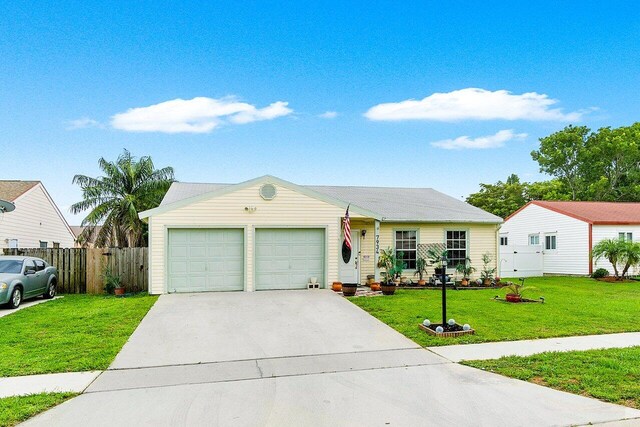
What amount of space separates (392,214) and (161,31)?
10.9 metres

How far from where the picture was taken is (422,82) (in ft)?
59.0

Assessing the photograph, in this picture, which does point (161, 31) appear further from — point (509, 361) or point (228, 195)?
point (509, 361)

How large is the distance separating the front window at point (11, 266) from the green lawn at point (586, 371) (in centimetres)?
1224

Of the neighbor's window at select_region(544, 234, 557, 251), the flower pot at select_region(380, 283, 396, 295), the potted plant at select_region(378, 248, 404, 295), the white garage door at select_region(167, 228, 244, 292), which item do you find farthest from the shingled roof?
the white garage door at select_region(167, 228, 244, 292)

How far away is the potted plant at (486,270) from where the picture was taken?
53.7ft

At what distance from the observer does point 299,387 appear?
5328 millimetres

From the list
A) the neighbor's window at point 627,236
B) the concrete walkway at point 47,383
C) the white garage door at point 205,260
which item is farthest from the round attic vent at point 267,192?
the neighbor's window at point 627,236

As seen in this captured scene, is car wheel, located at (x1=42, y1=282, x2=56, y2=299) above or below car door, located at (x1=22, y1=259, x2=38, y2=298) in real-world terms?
below

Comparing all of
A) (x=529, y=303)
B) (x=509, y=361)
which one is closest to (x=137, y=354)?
(x=509, y=361)

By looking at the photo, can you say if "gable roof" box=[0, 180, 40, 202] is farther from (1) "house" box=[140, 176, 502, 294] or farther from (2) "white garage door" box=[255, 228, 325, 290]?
(2) "white garage door" box=[255, 228, 325, 290]

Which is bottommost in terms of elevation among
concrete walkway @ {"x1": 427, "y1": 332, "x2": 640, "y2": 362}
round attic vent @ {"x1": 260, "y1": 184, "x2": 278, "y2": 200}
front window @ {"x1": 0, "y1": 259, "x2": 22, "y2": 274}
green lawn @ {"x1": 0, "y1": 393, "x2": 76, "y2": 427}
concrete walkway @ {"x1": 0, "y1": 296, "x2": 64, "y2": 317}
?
concrete walkway @ {"x1": 0, "y1": 296, "x2": 64, "y2": 317}

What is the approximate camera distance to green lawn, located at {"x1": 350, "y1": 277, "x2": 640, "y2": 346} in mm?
8195

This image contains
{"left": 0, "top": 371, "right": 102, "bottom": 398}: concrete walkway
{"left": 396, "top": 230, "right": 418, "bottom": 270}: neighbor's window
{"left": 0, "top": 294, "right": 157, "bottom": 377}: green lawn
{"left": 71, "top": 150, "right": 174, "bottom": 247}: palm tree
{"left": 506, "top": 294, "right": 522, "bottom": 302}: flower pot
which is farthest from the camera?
{"left": 71, "top": 150, "right": 174, "bottom": 247}: palm tree

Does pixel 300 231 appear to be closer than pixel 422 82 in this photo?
Yes
